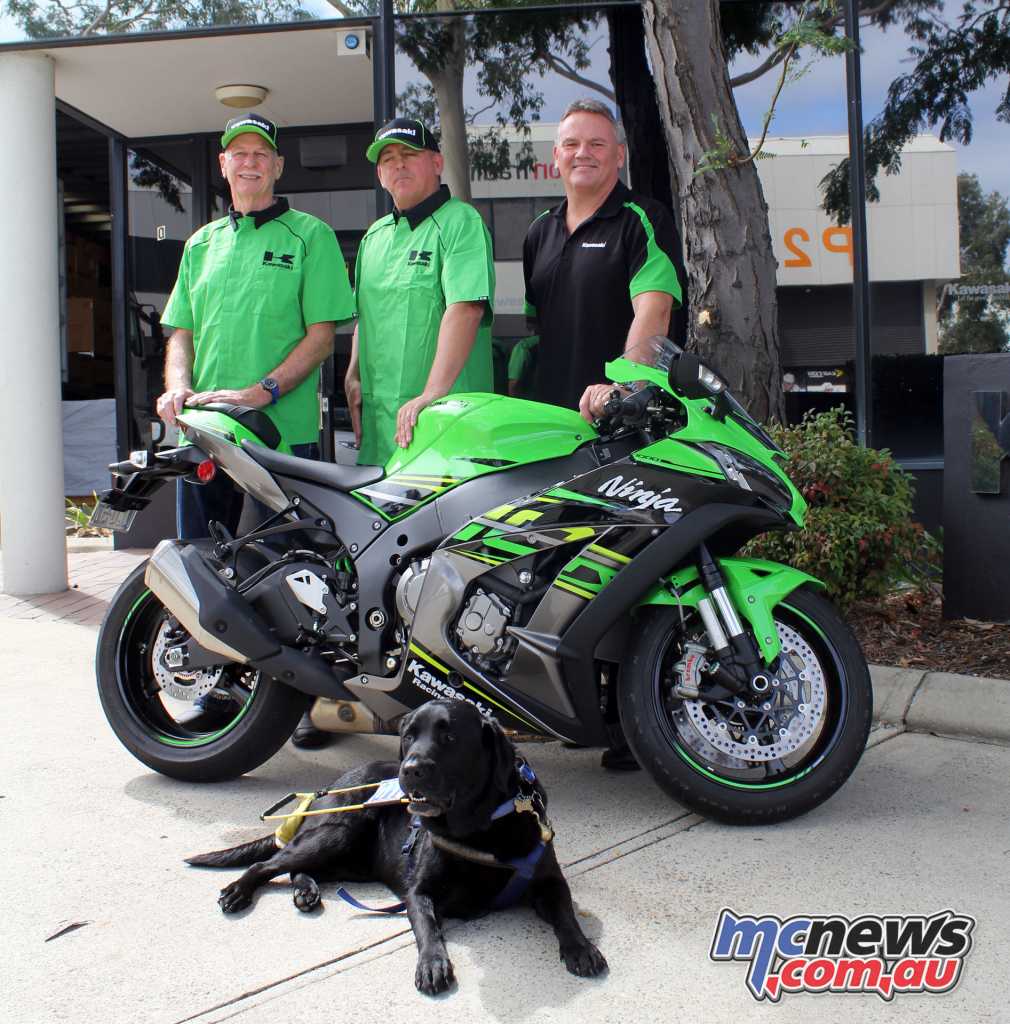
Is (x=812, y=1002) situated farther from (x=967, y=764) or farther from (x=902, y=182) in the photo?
(x=902, y=182)

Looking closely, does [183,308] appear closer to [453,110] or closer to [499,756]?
[499,756]

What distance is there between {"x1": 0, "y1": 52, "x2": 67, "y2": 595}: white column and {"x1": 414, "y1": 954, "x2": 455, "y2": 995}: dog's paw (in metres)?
5.40

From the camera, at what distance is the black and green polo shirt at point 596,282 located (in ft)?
13.1

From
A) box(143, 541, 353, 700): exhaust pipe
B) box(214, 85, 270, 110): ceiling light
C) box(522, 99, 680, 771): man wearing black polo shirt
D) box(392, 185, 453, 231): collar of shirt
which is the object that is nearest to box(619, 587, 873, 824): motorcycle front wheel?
box(143, 541, 353, 700): exhaust pipe

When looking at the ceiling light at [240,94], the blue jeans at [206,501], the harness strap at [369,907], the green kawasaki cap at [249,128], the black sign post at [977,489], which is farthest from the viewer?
the ceiling light at [240,94]

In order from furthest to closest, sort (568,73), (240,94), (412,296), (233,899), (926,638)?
(240,94) → (568,73) → (926,638) → (412,296) → (233,899)

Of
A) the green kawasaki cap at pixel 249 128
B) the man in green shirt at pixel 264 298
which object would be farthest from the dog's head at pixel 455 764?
the green kawasaki cap at pixel 249 128

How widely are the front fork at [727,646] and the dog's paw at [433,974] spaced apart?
3.55ft

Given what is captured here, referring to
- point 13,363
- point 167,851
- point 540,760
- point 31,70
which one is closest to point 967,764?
point 540,760

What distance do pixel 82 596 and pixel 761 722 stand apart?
16.5 ft

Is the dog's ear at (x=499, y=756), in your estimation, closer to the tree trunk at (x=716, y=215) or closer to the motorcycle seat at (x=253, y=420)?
the motorcycle seat at (x=253, y=420)

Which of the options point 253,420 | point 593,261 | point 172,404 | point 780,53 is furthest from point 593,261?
point 780,53

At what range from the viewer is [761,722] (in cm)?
319

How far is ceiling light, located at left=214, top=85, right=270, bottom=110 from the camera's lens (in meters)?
7.97
